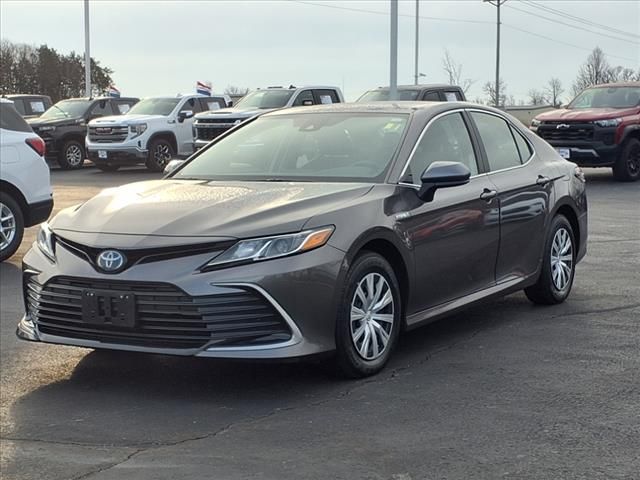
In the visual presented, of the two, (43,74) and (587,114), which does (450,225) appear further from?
(43,74)

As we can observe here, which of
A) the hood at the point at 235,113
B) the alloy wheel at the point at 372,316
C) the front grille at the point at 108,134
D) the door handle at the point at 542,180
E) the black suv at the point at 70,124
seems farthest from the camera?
the black suv at the point at 70,124

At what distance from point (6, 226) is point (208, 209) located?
18.3 ft

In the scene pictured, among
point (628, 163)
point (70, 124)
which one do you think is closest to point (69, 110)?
point (70, 124)

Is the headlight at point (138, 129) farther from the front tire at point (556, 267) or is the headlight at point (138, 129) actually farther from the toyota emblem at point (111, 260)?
the toyota emblem at point (111, 260)

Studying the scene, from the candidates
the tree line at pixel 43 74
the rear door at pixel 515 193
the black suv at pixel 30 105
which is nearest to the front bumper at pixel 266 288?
the rear door at pixel 515 193

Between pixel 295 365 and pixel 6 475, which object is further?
pixel 295 365

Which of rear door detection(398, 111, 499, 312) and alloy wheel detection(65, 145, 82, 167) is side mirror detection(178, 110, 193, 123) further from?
rear door detection(398, 111, 499, 312)

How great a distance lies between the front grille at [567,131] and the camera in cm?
1891

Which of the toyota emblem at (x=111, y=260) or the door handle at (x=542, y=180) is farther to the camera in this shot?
the door handle at (x=542, y=180)

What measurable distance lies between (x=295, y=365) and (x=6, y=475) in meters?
2.07

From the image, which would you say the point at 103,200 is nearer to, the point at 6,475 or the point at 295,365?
the point at 295,365

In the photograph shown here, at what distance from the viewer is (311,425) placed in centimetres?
480

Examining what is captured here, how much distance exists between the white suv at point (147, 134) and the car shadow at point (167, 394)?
1809 centimetres

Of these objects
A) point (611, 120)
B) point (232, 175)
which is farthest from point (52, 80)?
point (232, 175)
